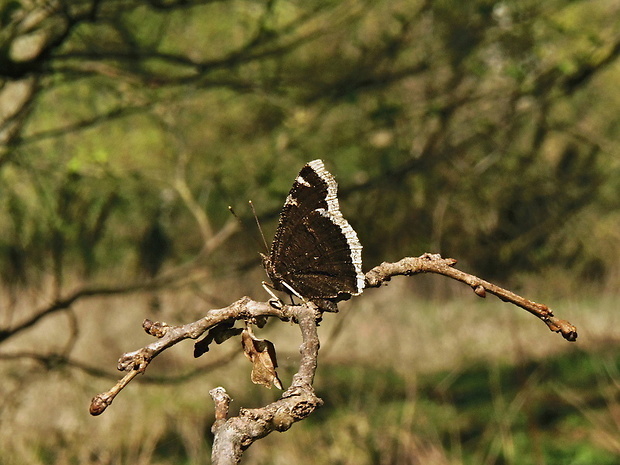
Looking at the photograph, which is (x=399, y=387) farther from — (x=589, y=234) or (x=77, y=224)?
(x=77, y=224)

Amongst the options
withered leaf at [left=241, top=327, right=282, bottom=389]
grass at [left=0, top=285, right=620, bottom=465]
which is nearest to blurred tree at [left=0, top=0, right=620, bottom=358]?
grass at [left=0, top=285, right=620, bottom=465]

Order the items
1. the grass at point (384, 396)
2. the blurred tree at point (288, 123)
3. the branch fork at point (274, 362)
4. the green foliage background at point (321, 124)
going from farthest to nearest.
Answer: the grass at point (384, 396) < the green foliage background at point (321, 124) < the blurred tree at point (288, 123) < the branch fork at point (274, 362)

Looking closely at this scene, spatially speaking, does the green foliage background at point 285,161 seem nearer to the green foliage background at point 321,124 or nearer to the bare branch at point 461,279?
the green foliage background at point 321,124

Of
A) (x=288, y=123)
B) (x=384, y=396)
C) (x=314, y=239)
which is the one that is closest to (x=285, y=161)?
(x=288, y=123)

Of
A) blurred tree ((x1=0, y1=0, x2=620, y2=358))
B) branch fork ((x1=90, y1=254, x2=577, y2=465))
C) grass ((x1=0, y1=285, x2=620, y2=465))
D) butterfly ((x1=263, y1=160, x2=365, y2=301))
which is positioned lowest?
branch fork ((x1=90, y1=254, x2=577, y2=465))

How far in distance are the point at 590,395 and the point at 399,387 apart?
198cm

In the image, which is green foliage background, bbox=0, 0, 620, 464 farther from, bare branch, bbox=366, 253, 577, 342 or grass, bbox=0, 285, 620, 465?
bare branch, bbox=366, 253, 577, 342

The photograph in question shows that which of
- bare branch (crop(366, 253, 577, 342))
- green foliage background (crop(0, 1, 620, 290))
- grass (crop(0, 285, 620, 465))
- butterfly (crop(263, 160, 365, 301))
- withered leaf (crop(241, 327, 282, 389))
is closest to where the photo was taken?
bare branch (crop(366, 253, 577, 342))

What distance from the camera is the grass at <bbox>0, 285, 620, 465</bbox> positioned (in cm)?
594

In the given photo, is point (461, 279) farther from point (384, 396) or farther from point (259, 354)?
point (384, 396)

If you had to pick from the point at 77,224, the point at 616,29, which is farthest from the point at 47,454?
the point at 616,29

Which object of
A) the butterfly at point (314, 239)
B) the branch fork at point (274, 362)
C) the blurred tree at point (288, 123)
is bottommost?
the branch fork at point (274, 362)

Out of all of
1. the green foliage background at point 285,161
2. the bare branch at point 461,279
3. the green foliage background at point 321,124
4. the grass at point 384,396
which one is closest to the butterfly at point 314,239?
the bare branch at point 461,279

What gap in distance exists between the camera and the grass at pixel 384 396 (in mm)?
5938
